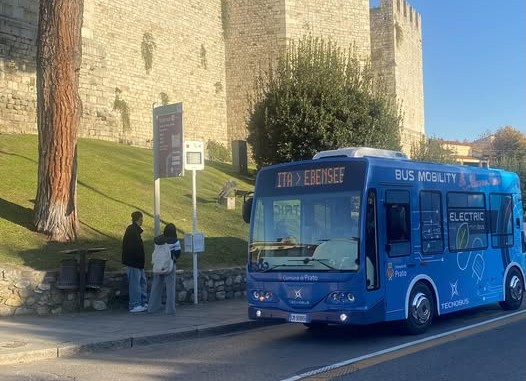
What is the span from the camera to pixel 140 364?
328 inches

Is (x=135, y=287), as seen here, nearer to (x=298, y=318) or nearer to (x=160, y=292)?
(x=160, y=292)

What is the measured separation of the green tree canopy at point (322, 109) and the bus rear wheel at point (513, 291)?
12.3m

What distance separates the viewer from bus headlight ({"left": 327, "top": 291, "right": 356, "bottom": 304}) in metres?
9.07

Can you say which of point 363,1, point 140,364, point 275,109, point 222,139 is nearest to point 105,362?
point 140,364

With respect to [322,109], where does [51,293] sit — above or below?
below

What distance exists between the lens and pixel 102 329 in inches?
414

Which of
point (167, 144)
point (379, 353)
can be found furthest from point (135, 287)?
point (379, 353)

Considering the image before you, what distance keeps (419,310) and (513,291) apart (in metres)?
3.70

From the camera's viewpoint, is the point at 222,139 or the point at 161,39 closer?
the point at 161,39

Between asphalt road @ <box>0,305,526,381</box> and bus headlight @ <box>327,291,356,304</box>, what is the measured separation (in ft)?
2.20

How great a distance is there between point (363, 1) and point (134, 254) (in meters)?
34.1

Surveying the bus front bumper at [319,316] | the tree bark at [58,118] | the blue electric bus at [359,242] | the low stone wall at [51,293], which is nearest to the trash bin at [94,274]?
the low stone wall at [51,293]

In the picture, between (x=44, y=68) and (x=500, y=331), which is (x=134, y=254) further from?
(x=500, y=331)

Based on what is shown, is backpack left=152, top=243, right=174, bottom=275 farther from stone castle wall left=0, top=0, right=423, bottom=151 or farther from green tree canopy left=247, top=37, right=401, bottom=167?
stone castle wall left=0, top=0, right=423, bottom=151
